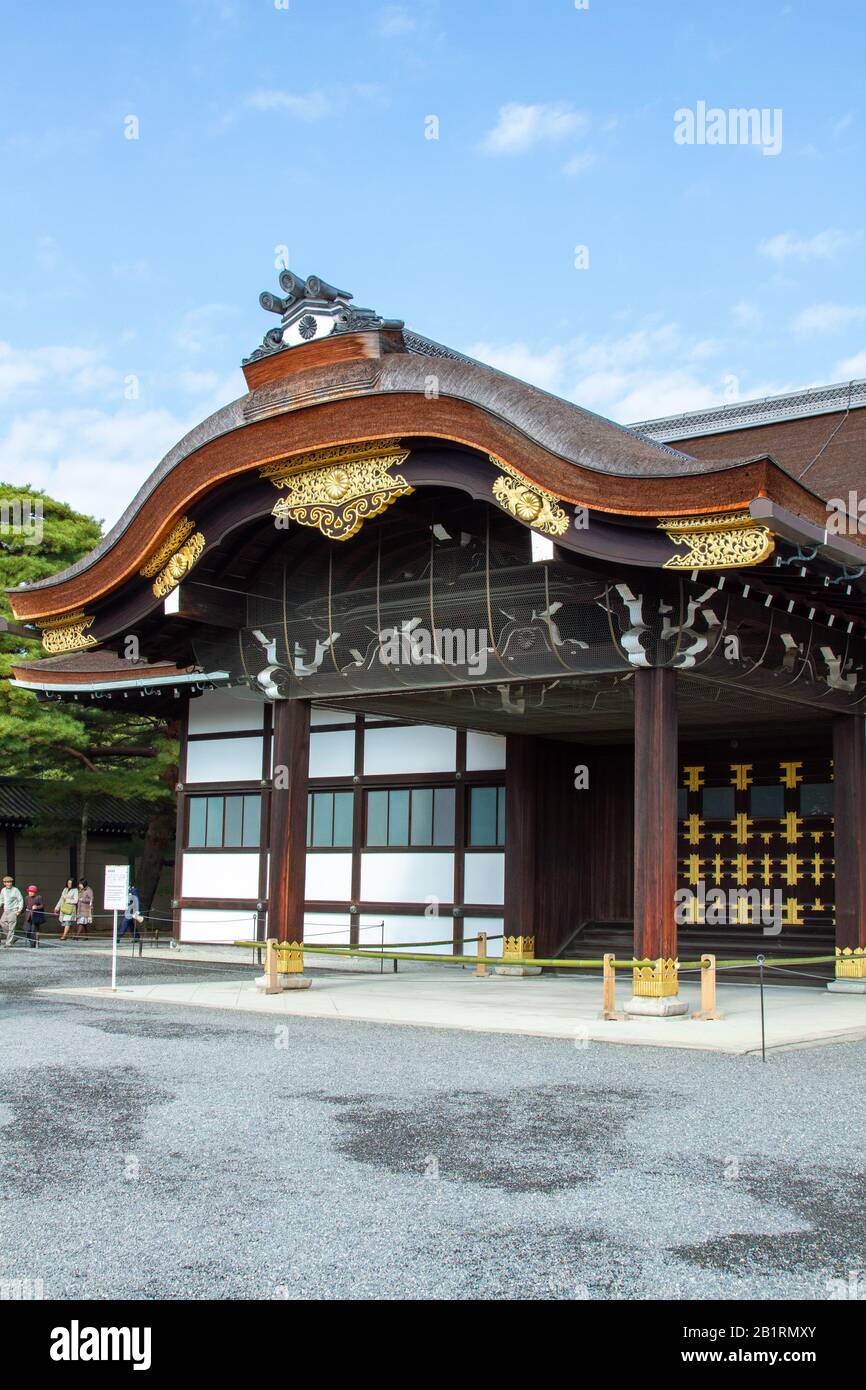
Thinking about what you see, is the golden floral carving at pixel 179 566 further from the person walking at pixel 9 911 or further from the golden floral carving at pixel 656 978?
the person walking at pixel 9 911

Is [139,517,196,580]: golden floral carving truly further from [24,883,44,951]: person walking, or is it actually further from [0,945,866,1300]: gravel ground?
[24,883,44,951]: person walking

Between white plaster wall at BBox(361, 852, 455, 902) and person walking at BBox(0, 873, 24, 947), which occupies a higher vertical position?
white plaster wall at BBox(361, 852, 455, 902)

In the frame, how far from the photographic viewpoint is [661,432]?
2583 cm

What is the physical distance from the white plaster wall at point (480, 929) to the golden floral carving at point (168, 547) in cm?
799

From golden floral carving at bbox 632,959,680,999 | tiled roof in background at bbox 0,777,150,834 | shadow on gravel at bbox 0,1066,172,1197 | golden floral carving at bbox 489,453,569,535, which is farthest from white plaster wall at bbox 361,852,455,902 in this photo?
shadow on gravel at bbox 0,1066,172,1197

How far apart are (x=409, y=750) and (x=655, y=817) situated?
9613 mm

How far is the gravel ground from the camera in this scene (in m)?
5.04

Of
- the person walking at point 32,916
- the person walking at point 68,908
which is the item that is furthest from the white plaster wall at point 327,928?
the person walking at point 68,908

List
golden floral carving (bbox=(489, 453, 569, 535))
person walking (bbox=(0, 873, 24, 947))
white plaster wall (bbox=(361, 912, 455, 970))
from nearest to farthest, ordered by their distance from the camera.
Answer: golden floral carving (bbox=(489, 453, 569, 535)), white plaster wall (bbox=(361, 912, 455, 970)), person walking (bbox=(0, 873, 24, 947))

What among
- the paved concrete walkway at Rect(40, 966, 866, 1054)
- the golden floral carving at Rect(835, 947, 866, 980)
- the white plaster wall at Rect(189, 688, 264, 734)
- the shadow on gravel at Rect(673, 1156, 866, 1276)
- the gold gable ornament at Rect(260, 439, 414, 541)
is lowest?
the paved concrete walkway at Rect(40, 966, 866, 1054)

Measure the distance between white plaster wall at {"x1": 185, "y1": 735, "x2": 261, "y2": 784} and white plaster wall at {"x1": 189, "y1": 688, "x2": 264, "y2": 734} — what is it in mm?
255

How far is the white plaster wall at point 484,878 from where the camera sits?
21359mm

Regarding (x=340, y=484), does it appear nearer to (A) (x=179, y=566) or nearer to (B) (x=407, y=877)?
(A) (x=179, y=566)

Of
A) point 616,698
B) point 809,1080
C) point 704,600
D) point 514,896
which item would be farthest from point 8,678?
point 809,1080
